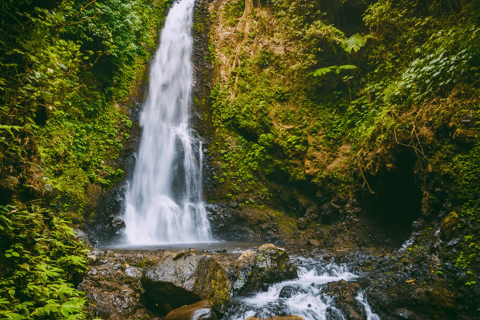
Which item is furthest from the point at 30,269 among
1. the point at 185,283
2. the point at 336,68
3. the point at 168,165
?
the point at 336,68

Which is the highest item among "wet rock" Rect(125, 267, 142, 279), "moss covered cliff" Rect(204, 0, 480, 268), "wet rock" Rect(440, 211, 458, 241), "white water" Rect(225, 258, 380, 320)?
"moss covered cliff" Rect(204, 0, 480, 268)

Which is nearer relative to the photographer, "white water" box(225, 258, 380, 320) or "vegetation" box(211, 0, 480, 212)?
"white water" box(225, 258, 380, 320)

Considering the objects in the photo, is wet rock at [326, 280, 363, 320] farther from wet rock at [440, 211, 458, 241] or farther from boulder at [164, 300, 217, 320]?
boulder at [164, 300, 217, 320]

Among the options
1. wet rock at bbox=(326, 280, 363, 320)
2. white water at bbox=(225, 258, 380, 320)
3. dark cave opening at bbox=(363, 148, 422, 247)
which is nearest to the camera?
wet rock at bbox=(326, 280, 363, 320)

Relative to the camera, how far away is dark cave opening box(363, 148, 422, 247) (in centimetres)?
688

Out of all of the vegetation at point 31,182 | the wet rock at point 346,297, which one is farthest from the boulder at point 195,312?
the wet rock at point 346,297

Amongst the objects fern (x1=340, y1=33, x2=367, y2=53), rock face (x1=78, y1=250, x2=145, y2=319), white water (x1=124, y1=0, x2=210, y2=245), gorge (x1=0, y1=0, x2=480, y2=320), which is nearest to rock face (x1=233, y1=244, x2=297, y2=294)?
gorge (x1=0, y1=0, x2=480, y2=320)

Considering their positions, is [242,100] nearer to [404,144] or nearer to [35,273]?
[404,144]

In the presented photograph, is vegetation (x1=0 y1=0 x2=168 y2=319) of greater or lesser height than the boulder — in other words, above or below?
above

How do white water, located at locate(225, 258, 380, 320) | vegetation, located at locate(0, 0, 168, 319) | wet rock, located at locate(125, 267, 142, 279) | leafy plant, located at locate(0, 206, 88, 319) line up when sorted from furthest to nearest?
wet rock, located at locate(125, 267, 142, 279) → white water, located at locate(225, 258, 380, 320) → vegetation, located at locate(0, 0, 168, 319) → leafy plant, located at locate(0, 206, 88, 319)

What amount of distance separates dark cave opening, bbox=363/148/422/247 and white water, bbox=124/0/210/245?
6445 mm

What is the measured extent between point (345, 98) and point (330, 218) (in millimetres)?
4994

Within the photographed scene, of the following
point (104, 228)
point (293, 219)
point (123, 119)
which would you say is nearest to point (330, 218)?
point (293, 219)

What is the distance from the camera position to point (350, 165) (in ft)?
29.5
